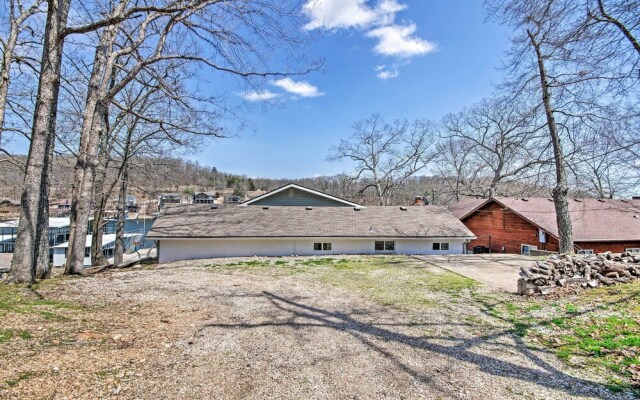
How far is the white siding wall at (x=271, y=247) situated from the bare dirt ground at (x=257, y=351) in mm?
7909

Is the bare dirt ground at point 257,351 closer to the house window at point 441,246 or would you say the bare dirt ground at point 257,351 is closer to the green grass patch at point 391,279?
the green grass patch at point 391,279

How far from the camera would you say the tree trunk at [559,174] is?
12.5m

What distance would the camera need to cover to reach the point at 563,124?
495 inches

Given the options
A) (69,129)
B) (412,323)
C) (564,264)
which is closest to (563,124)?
(564,264)

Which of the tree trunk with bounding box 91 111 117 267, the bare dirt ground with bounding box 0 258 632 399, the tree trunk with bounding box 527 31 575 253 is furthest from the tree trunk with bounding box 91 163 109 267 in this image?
the tree trunk with bounding box 527 31 575 253

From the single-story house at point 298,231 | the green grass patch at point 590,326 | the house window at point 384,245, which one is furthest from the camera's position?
the house window at point 384,245

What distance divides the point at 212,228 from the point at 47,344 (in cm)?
1228

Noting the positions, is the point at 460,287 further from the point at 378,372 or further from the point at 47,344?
the point at 47,344

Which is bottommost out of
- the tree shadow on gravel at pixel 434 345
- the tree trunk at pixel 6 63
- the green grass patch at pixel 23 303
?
the tree shadow on gravel at pixel 434 345

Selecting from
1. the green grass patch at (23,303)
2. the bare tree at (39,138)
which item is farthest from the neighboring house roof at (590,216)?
the bare tree at (39,138)

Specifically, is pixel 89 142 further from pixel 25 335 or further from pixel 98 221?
pixel 98 221

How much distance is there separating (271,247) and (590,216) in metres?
19.8

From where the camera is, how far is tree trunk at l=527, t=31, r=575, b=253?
1253 centimetres

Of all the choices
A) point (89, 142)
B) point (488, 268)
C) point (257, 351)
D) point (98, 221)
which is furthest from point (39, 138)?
point (488, 268)
